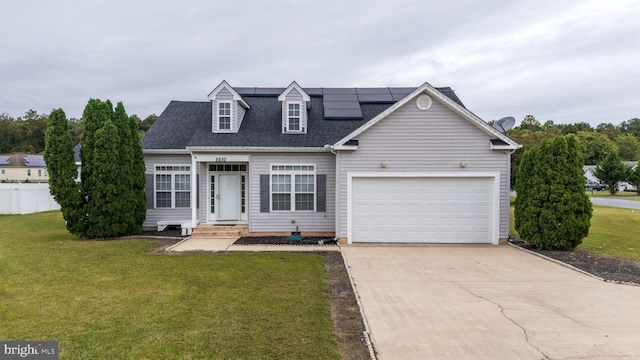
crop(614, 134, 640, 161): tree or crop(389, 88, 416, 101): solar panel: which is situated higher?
crop(614, 134, 640, 161): tree

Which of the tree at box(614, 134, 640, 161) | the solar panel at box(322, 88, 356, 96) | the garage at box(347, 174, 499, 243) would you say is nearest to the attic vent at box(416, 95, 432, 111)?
the garage at box(347, 174, 499, 243)

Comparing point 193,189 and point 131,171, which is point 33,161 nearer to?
point 131,171

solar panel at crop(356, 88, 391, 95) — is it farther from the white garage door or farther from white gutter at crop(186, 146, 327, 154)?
the white garage door

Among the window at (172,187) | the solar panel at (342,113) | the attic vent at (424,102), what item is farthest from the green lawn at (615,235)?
the window at (172,187)

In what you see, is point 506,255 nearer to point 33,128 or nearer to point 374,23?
point 374,23

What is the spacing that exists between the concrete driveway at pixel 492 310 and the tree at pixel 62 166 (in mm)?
9928

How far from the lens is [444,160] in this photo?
1166cm

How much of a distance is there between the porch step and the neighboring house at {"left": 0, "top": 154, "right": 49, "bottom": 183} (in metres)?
58.9

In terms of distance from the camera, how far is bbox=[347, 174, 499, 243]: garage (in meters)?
11.7

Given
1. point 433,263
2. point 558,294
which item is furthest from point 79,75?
point 558,294

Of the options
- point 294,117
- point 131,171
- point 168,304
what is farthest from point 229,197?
point 168,304

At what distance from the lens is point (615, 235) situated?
1378 centimetres

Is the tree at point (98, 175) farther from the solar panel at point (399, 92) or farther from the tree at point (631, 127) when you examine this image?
the tree at point (631, 127)

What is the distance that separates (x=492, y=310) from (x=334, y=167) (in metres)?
8.25
